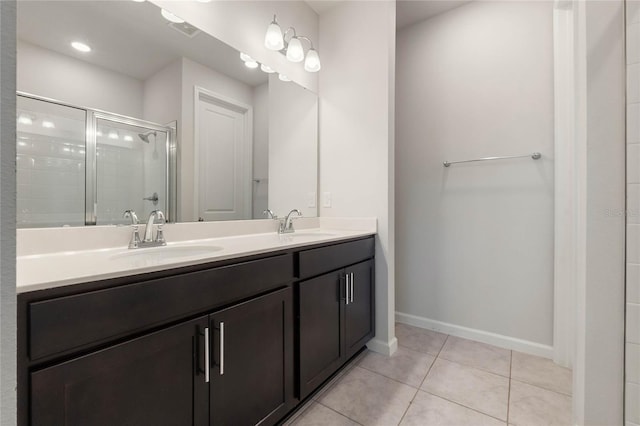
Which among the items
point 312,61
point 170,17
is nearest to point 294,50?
point 312,61

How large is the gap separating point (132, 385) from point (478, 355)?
2.02 m

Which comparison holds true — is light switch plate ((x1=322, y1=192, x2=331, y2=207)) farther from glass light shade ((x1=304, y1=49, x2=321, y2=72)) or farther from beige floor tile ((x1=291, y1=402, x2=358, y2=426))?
beige floor tile ((x1=291, y1=402, x2=358, y2=426))

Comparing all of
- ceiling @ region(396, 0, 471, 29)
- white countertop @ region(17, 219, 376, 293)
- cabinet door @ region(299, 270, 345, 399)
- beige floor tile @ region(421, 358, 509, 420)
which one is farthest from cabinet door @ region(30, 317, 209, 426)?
ceiling @ region(396, 0, 471, 29)

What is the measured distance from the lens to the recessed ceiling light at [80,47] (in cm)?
104

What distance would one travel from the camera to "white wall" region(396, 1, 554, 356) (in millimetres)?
1844

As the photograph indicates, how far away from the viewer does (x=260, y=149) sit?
5.91 ft

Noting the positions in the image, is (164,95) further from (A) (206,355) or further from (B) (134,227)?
(A) (206,355)

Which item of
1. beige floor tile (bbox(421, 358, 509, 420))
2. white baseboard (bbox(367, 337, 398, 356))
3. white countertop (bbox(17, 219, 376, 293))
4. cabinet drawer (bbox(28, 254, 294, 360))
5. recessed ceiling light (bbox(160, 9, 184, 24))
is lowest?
beige floor tile (bbox(421, 358, 509, 420))

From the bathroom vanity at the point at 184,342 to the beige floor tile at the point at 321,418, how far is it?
119 millimetres

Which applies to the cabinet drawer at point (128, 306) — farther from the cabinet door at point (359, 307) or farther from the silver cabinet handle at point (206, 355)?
the cabinet door at point (359, 307)

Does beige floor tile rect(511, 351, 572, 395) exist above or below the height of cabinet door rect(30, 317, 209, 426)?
below

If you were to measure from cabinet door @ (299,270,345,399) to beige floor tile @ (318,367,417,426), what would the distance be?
12 cm

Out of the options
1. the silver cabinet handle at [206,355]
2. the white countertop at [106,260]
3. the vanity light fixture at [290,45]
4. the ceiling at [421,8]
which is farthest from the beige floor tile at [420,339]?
the ceiling at [421,8]

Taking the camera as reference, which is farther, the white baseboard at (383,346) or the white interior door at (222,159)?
the white baseboard at (383,346)
